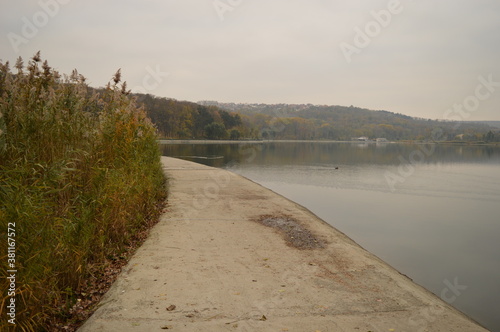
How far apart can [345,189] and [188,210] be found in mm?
11404

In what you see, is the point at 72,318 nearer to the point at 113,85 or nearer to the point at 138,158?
the point at 138,158

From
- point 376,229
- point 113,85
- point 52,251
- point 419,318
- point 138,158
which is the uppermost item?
point 113,85

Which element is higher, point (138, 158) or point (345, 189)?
point (138, 158)

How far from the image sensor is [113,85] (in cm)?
808

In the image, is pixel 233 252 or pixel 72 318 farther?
pixel 233 252

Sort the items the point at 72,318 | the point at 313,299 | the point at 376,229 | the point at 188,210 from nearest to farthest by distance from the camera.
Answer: the point at 72,318 → the point at 313,299 → the point at 188,210 → the point at 376,229

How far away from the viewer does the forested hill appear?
98.2 metres

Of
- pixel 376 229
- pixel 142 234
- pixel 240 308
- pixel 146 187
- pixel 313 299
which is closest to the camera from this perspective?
pixel 240 308

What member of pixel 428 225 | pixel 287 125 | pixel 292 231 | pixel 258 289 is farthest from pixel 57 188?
pixel 287 125

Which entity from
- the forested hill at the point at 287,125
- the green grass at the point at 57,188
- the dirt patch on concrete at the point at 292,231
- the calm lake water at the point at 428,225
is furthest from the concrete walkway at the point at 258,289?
Answer: the forested hill at the point at 287,125

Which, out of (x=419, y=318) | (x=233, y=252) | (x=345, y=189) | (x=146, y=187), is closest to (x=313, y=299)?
(x=419, y=318)

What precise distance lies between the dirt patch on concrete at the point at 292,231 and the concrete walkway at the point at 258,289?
2cm

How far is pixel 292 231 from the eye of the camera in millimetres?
6668

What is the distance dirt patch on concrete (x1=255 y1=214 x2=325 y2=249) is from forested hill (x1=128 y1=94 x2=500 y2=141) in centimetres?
6980
